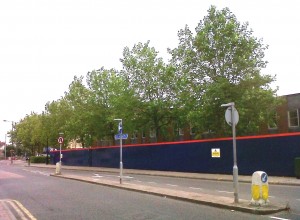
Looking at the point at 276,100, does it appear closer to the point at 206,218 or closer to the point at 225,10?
the point at 225,10

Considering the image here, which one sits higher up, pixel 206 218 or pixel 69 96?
pixel 69 96

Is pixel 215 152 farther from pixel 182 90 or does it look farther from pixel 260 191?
pixel 260 191

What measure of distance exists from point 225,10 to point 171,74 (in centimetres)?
1000

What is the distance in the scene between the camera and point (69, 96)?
186 feet

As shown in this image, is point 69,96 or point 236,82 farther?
point 69,96

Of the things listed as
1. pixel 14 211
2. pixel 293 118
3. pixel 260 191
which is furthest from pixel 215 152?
pixel 293 118

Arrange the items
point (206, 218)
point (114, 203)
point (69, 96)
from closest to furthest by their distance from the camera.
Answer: point (206, 218)
point (114, 203)
point (69, 96)

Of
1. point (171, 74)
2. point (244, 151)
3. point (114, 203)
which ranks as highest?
point (171, 74)

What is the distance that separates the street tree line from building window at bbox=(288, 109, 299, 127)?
12764 millimetres

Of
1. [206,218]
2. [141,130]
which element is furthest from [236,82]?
[206,218]

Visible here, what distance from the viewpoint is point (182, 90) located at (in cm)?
3397

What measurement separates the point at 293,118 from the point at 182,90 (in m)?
18.1

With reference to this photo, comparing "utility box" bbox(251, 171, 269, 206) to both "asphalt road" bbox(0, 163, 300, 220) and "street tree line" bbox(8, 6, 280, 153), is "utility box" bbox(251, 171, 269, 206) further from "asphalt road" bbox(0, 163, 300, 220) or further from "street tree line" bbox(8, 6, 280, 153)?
"street tree line" bbox(8, 6, 280, 153)

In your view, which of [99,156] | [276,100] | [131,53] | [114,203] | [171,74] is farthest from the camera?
[99,156]
